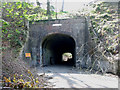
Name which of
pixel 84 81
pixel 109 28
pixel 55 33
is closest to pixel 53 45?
pixel 55 33

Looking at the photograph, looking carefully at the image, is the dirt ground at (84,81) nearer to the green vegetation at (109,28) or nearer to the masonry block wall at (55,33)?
the green vegetation at (109,28)

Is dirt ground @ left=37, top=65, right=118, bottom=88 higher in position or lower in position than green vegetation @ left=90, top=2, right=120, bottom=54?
lower

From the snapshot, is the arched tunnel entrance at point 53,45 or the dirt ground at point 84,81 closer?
the dirt ground at point 84,81

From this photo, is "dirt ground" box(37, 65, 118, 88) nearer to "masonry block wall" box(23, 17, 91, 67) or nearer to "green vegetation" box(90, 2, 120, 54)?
"green vegetation" box(90, 2, 120, 54)

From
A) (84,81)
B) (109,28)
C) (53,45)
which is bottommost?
(84,81)

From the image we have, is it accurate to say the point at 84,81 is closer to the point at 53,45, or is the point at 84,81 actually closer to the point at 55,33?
the point at 55,33

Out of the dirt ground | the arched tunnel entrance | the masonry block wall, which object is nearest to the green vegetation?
the masonry block wall

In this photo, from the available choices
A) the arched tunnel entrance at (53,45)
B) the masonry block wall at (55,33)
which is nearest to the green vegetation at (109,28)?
the masonry block wall at (55,33)

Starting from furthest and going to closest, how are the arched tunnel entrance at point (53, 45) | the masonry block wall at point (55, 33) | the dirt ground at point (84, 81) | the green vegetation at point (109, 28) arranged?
1. the arched tunnel entrance at point (53, 45)
2. the masonry block wall at point (55, 33)
3. the dirt ground at point (84, 81)
4. the green vegetation at point (109, 28)

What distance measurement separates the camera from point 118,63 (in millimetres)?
4980

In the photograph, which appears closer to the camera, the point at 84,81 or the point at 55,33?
the point at 84,81

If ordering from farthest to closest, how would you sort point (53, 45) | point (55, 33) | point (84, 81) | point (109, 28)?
point (53, 45), point (55, 33), point (84, 81), point (109, 28)

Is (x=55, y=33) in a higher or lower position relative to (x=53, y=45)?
higher

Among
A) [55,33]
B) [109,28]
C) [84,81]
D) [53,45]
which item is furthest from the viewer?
[53,45]
